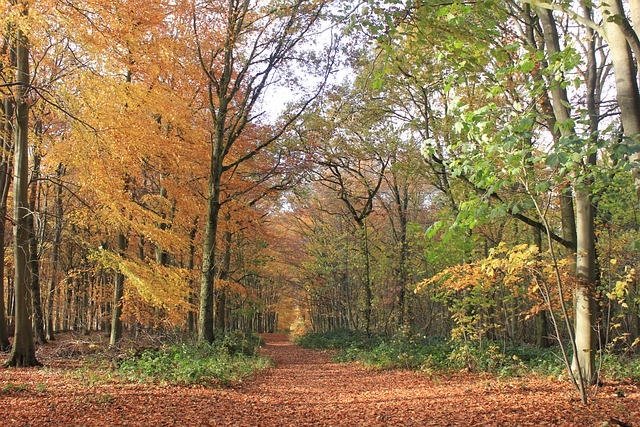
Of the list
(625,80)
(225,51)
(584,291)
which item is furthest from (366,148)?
(625,80)

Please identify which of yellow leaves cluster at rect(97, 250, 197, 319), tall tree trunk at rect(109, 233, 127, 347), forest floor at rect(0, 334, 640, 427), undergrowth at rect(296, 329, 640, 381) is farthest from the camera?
tall tree trunk at rect(109, 233, 127, 347)

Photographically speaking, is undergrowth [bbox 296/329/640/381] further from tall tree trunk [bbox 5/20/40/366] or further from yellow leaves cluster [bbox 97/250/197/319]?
tall tree trunk [bbox 5/20/40/366]

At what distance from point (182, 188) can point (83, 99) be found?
4165 mm

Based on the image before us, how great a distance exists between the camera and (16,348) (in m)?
8.52

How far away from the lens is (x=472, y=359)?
9055 millimetres

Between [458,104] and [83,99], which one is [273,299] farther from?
[458,104]

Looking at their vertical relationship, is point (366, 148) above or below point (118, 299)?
above

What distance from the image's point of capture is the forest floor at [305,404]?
4777mm

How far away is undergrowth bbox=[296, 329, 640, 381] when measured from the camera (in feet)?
23.0

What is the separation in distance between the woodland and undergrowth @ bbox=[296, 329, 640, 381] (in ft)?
0.27

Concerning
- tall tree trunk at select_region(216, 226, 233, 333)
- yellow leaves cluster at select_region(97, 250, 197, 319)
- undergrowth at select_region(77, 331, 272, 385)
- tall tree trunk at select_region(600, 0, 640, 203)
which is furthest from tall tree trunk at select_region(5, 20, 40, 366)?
tall tree trunk at select_region(600, 0, 640, 203)

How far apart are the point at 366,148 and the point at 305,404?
1084cm

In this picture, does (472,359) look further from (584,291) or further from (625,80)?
(625,80)

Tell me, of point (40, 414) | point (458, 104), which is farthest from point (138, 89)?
point (458, 104)
